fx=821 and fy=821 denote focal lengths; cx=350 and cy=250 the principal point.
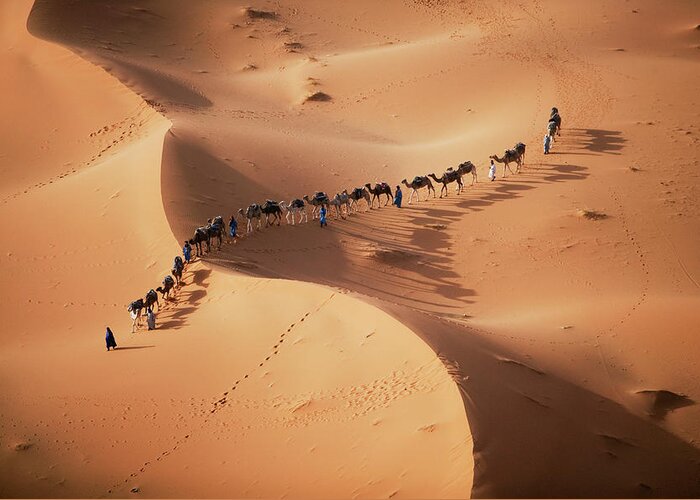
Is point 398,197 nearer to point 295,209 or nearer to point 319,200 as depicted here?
point 319,200

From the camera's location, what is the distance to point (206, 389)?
16.2 metres

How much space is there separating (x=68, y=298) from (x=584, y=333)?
1275cm

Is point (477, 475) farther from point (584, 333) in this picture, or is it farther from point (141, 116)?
point (141, 116)

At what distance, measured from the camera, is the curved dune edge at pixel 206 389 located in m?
13.5

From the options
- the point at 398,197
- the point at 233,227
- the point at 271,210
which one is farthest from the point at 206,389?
the point at 398,197

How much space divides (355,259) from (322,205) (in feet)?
8.31

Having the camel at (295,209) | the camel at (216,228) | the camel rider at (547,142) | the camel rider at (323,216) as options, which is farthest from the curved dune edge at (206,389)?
the camel rider at (547,142)

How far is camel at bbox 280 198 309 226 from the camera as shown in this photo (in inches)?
953

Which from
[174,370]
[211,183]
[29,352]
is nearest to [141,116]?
[211,183]

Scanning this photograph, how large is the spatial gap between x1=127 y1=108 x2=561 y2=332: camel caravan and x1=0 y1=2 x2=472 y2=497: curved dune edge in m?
0.64

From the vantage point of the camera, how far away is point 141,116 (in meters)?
30.7

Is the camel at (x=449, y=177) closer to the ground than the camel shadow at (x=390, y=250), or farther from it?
farther from it

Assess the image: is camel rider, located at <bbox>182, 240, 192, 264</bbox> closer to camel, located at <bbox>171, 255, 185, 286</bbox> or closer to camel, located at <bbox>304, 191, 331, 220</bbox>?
camel, located at <bbox>171, 255, 185, 286</bbox>

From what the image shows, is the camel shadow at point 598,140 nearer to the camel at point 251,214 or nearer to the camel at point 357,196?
the camel at point 357,196
